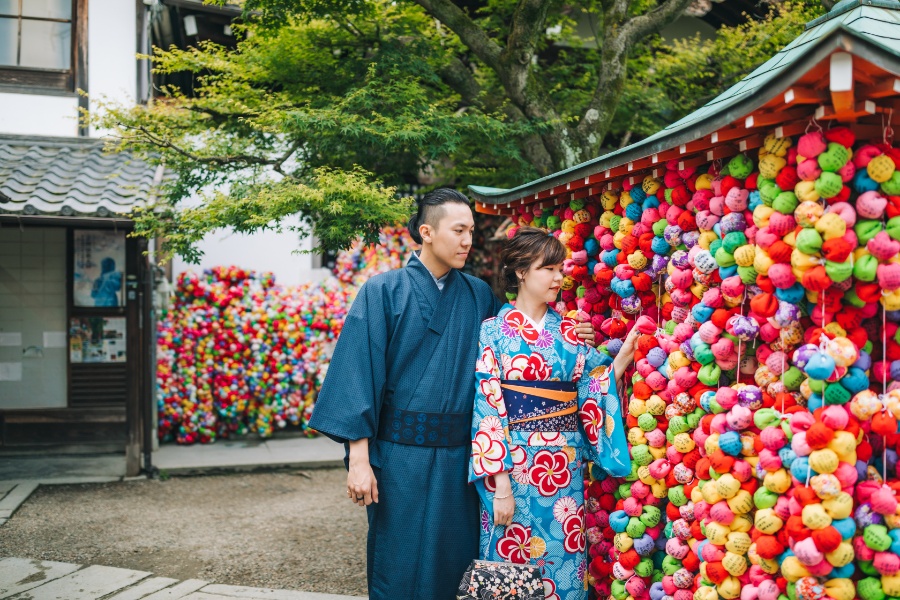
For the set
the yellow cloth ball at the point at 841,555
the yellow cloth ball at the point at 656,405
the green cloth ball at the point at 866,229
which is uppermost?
the green cloth ball at the point at 866,229

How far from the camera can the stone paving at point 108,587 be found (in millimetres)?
4543

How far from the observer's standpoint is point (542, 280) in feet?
10.8

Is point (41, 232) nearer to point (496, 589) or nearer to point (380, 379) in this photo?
point (380, 379)

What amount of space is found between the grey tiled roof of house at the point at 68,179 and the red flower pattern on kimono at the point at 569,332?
4.35m

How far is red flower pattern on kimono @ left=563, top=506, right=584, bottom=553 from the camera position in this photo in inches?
128

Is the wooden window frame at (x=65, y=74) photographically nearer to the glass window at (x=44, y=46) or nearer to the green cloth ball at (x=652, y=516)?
the glass window at (x=44, y=46)

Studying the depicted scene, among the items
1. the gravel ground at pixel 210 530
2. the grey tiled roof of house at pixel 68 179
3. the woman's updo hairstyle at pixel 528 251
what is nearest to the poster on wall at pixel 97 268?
the grey tiled roof of house at pixel 68 179

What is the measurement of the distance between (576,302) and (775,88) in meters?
1.84

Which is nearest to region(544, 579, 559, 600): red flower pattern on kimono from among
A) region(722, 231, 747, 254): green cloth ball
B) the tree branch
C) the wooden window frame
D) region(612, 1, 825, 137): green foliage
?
region(722, 231, 747, 254): green cloth ball

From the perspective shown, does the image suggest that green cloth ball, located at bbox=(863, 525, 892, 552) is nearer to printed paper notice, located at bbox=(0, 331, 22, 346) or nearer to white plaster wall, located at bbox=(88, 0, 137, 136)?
white plaster wall, located at bbox=(88, 0, 137, 136)

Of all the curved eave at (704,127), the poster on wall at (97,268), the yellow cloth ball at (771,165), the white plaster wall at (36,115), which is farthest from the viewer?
the poster on wall at (97,268)

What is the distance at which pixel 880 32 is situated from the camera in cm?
266

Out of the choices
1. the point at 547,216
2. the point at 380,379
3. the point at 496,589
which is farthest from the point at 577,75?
the point at 496,589

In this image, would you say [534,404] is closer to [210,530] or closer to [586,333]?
[586,333]
